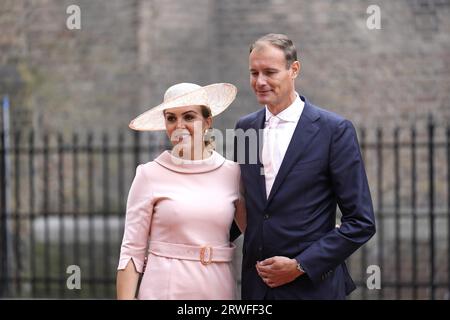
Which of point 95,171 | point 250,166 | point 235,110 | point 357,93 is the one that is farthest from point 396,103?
point 250,166

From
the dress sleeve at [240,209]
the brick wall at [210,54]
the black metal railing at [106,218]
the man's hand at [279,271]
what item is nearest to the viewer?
the man's hand at [279,271]

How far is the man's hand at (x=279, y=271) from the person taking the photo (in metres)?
3.31

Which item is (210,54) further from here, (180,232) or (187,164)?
(180,232)

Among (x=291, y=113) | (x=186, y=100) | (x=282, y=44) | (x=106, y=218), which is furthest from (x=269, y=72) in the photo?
(x=106, y=218)

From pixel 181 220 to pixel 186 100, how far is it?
45 cm

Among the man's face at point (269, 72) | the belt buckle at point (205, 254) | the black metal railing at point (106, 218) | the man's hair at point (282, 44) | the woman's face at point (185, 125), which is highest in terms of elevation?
the man's hair at point (282, 44)

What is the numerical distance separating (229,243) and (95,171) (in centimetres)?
728

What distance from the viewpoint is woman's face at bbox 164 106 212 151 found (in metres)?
3.36

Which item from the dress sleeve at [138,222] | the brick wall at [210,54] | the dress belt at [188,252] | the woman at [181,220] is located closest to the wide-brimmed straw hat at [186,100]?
the woman at [181,220]

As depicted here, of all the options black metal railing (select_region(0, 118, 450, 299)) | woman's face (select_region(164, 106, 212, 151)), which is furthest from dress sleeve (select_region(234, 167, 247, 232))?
black metal railing (select_region(0, 118, 450, 299))

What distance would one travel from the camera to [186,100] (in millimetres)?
3355

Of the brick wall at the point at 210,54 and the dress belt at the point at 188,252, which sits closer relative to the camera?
the dress belt at the point at 188,252

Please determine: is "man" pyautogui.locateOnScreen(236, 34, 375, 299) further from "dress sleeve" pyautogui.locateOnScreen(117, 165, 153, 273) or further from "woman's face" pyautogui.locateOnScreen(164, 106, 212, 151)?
"dress sleeve" pyautogui.locateOnScreen(117, 165, 153, 273)

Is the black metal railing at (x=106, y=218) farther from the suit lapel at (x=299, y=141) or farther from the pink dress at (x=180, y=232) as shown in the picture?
the pink dress at (x=180, y=232)
